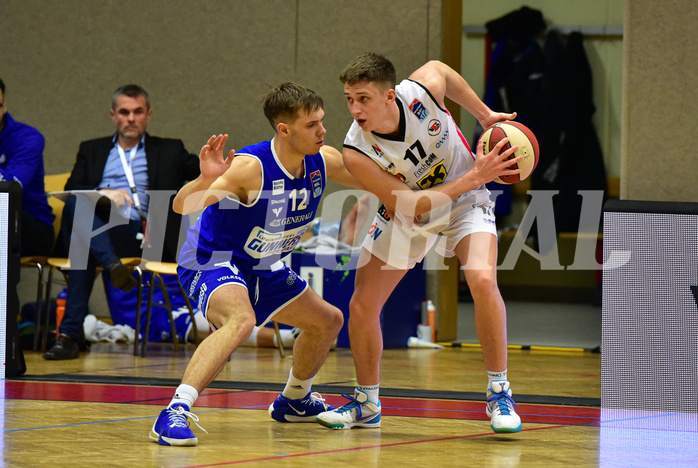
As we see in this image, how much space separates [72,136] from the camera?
29.5 feet

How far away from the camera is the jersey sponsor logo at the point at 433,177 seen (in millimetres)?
3996

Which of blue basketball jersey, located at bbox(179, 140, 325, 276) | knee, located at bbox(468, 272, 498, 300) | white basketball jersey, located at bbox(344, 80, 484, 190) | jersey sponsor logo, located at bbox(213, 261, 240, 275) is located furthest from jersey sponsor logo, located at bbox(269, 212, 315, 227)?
knee, located at bbox(468, 272, 498, 300)

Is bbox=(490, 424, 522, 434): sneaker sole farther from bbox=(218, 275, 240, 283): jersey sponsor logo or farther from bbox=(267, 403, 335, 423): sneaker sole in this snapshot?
bbox=(218, 275, 240, 283): jersey sponsor logo

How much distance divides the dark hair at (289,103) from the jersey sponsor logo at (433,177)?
0.54m

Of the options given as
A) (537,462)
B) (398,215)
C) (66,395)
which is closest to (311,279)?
(66,395)

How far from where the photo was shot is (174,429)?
337cm

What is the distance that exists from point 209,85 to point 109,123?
103 cm

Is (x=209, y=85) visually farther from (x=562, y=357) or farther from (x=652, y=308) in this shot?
(x=652, y=308)

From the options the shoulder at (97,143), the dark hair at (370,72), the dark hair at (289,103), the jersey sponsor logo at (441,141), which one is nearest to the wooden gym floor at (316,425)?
the jersey sponsor logo at (441,141)

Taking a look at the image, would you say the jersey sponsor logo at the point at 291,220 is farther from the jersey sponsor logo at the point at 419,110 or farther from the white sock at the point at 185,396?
the white sock at the point at 185,396

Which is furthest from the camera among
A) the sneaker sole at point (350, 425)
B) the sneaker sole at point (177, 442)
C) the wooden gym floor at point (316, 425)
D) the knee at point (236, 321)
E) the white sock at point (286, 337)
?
the white sock at point (286, 337)

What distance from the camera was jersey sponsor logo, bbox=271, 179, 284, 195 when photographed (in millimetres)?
3889

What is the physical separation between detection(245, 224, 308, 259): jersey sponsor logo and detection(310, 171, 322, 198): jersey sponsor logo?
0.51ft

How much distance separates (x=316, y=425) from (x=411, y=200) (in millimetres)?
1057
